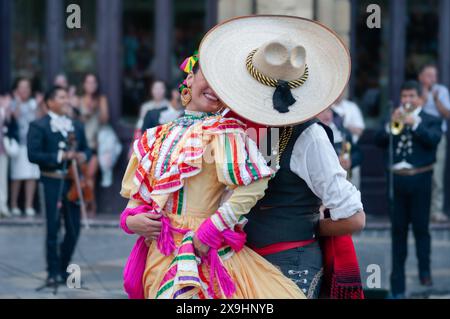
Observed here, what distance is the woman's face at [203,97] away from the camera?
15.7ft

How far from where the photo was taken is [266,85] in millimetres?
4633

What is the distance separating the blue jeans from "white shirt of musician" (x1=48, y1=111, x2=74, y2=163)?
479 centimetres

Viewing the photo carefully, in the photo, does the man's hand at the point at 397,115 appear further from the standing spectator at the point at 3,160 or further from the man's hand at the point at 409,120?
the standing spectator at the point at 3,160

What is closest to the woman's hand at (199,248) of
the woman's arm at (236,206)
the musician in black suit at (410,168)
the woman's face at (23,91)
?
the woman's arm at (236,206)

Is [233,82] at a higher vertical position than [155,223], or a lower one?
higher

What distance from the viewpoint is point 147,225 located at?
4.67 meters

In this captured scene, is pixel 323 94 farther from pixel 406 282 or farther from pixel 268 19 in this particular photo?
pixel 406 282

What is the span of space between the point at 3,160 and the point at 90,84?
140 centimetres

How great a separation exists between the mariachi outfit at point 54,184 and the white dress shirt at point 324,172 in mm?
4809

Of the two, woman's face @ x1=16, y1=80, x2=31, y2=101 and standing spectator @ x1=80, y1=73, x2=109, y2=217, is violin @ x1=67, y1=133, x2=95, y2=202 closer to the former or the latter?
standing spectator @ x1=80, y1=73, x2=109, y2=217

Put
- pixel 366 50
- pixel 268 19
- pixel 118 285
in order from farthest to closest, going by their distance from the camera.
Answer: pixel 366 50 < pixel 118 285 < pixel 268 19
